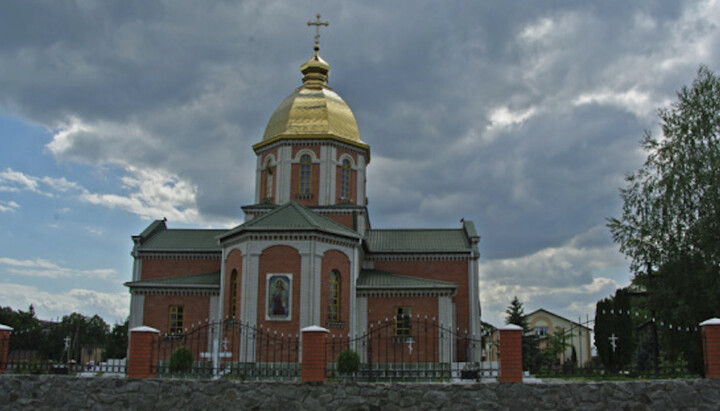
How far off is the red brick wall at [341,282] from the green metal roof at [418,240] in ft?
11.8

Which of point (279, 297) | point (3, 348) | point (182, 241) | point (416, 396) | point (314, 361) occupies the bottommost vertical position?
point (416, 396)

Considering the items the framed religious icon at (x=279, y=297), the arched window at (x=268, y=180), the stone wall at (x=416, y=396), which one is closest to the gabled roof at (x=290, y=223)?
the framed religious icon at (x=279, y=297)

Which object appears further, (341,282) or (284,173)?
(284,173)

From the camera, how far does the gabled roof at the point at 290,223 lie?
19.4 meters

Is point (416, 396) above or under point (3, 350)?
under

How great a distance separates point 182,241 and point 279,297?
308 inches

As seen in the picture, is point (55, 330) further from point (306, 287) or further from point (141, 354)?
point (141, 354)

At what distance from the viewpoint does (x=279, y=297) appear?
62.9 ft

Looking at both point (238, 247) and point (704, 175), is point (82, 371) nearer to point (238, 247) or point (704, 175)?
point (238, 247)

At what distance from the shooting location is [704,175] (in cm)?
1805

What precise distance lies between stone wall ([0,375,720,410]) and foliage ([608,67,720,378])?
7.87 m

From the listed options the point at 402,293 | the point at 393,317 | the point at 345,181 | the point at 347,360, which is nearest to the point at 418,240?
the point at 345,181

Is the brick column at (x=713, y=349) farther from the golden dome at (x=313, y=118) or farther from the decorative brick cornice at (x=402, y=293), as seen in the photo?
the golden dome at (x=313, y=118)

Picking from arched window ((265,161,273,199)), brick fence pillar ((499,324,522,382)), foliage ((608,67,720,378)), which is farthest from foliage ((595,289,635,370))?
brick fence pillar ((499,324,522,382))
